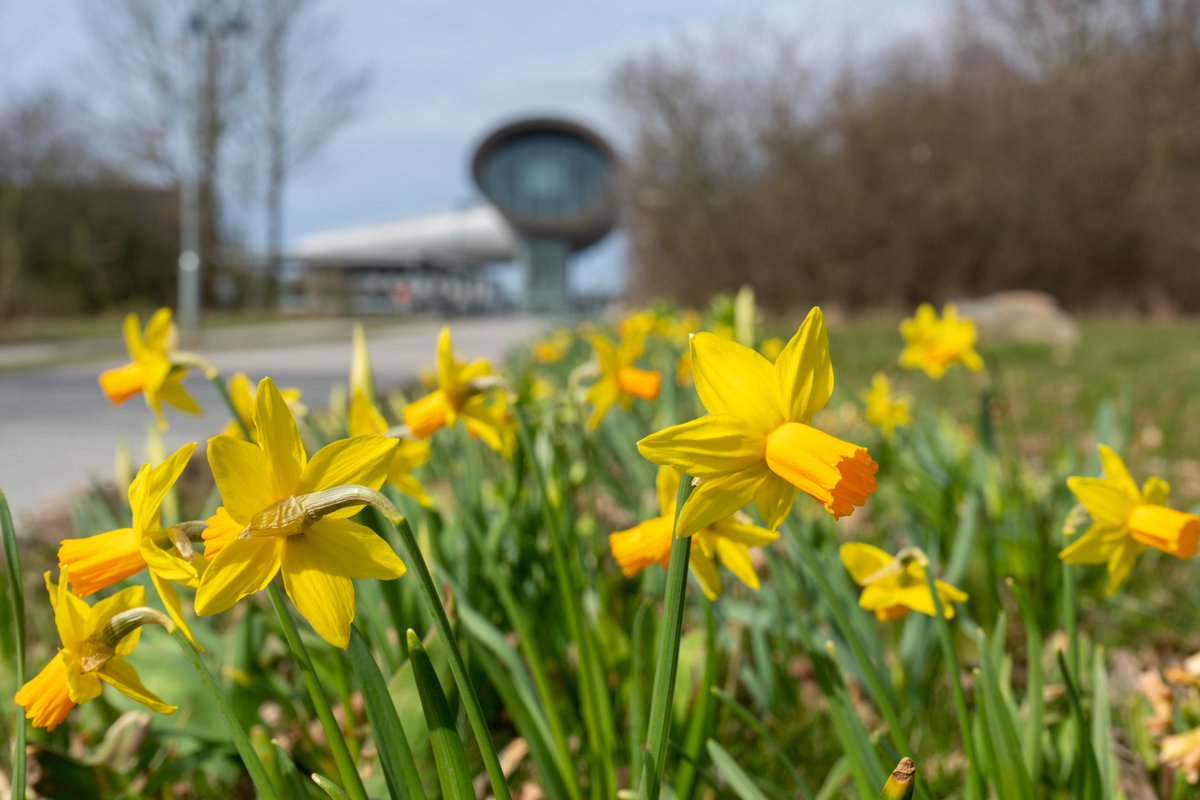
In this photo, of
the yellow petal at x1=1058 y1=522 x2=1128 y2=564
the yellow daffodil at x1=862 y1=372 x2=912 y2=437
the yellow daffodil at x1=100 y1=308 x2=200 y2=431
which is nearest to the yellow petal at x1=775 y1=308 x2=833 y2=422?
the yellow petal at x1=1058 y1=522 x2=1128 y2=564

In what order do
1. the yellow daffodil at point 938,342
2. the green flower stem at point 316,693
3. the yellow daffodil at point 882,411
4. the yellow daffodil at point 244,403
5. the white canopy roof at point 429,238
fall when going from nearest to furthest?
the green flower stem at point 316,693
the yellow daffodil at point 244,403
the yellow daffodil at point 938,342
the yellow daffodil at point 882,411
the white canopy roof at point 429,238

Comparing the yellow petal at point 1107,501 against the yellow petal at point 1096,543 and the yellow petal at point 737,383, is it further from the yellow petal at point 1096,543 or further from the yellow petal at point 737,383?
the yellow petal at point 737,383

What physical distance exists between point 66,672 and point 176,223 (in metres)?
25.6

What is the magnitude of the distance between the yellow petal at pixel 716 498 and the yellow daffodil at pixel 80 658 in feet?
1.24

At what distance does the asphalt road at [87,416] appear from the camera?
3.60 m

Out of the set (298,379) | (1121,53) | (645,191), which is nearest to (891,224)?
(645,191)

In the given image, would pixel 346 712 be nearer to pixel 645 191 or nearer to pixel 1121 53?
pixel 645 191

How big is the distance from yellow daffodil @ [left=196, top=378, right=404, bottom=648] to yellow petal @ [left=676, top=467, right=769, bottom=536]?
18 centimetres

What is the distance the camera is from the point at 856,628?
126cm

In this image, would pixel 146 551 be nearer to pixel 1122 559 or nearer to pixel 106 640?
pixel 106 640

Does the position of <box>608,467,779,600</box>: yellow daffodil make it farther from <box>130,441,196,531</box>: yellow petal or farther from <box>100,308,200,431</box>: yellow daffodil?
<box>100,308,200,431</box>: yellow daffodil

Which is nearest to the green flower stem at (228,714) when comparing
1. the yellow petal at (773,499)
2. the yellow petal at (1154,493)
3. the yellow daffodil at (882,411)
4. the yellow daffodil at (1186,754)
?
the yellow petal at (773,499)

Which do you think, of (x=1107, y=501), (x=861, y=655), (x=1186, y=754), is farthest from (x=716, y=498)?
(x=1186, y=754)

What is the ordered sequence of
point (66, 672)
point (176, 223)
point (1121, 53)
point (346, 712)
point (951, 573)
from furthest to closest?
1. point (176, 223)
2. point (1121, 53)
3. point (951, 573)
4. point (346, 712)
5. point (66, 672)
